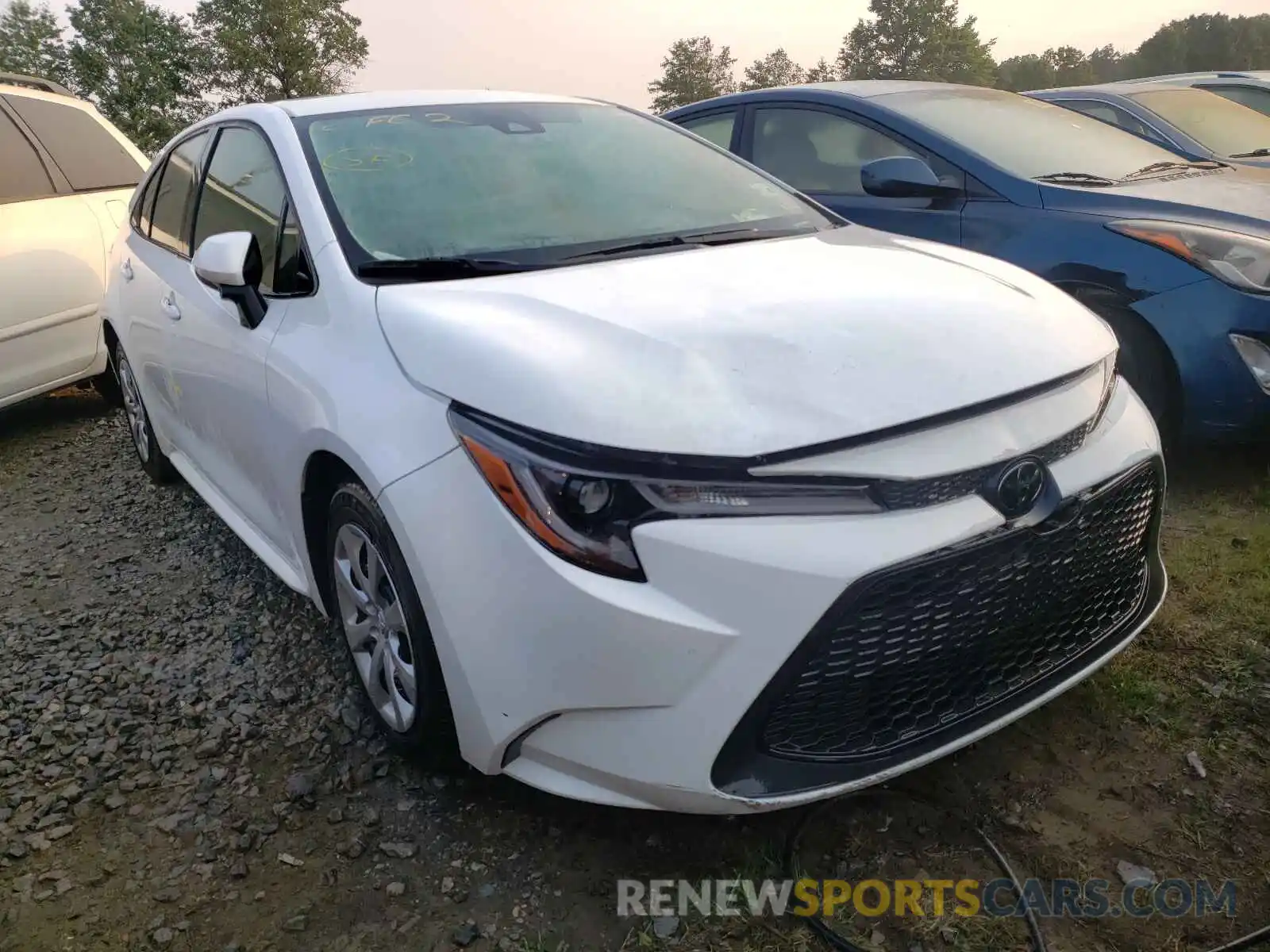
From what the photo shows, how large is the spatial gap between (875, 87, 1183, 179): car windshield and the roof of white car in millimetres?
1710

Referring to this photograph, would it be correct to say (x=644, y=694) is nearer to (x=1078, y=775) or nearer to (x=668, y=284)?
(x=668, y=284)

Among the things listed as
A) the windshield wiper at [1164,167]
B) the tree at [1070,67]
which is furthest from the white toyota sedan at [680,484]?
the tree at [1070,67]

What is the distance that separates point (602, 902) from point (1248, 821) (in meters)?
1.30

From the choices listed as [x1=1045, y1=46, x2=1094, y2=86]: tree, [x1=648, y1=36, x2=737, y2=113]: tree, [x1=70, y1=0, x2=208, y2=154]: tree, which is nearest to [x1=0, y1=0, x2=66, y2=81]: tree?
[x1=70, y1=0, x2=208, y2=154]: tree

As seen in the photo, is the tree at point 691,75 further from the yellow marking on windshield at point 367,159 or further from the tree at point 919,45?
the yellow marking on windshield at point 367,159

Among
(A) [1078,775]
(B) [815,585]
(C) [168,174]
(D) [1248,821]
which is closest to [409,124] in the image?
(C) [168,174]

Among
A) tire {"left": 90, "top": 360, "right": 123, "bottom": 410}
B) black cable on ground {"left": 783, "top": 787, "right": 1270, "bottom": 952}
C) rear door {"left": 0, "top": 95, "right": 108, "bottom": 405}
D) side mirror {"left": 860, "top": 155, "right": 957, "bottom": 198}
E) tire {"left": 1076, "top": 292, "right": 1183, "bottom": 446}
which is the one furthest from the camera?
tire {"left": 90, "top": 360, "right": 123, "bottom": 410}

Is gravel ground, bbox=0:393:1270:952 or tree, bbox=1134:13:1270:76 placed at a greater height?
tree, bbox=1134:13:1270:76

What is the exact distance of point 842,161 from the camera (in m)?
4.36

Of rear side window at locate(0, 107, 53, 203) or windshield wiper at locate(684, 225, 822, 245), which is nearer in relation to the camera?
windshield wiper at locate(684, 225, 822, 245)

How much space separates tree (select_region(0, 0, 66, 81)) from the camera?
1895 inches

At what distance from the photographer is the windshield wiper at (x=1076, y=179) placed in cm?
378

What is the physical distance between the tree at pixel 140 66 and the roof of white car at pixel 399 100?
1881 inches

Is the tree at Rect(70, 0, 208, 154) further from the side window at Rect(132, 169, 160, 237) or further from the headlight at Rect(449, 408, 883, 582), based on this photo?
the headlight at Rect(449, 408, 883, 582)
